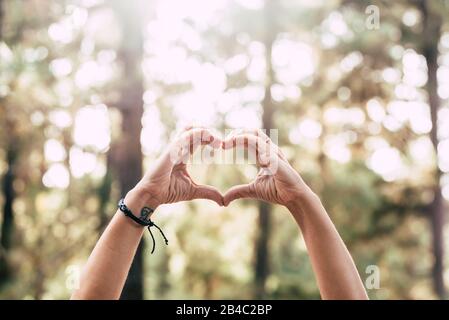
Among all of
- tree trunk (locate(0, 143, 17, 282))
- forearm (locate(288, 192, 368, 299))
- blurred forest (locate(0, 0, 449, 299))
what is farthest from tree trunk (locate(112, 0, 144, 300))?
forearm (locate(288, 192, 368, 299))

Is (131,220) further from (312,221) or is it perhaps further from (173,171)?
(312,221)

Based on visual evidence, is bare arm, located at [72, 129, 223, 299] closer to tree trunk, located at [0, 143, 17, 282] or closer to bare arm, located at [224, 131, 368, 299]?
bare arm, located at [224, 131, 368, 299]

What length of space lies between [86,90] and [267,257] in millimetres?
4965

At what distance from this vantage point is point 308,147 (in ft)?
38.1

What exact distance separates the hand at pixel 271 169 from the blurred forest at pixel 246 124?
519 cm

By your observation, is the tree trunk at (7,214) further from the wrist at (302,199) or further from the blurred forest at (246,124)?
the wrist at (302,199)

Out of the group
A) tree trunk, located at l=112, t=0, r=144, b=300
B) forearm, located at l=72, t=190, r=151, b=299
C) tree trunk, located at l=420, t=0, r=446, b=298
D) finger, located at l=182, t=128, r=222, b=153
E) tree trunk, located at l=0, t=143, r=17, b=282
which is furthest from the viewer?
tree trunk, located at l=420, t=0, r=446, b=298

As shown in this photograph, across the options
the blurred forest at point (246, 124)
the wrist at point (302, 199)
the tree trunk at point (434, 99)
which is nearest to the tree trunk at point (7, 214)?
the blurred forest at point (246, 124)

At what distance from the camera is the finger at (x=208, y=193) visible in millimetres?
1487

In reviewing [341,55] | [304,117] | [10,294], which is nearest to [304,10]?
[341,55]

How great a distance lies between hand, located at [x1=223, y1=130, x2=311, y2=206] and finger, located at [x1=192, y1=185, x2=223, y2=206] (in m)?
0.12

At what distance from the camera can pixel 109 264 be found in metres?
1.26

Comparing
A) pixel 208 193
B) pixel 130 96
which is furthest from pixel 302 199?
pixel 130 96

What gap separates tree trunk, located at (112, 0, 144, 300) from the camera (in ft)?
19.4
